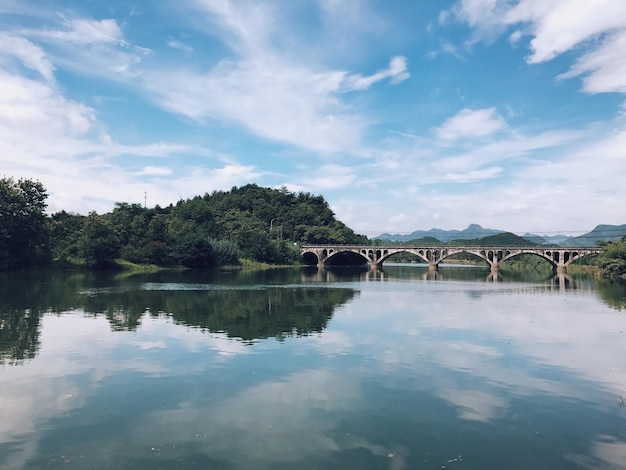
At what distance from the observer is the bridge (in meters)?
100

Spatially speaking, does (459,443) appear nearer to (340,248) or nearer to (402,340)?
(402,340)

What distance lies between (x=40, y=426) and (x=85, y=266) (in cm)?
6745

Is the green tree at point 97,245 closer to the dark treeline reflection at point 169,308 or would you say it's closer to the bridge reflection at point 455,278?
the dark treeline reflection at point 169,308

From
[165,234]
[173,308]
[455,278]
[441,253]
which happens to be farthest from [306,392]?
[441,253]

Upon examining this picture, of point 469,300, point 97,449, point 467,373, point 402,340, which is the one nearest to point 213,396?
point 97,449

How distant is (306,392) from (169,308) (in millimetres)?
19391

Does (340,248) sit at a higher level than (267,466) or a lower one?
higher

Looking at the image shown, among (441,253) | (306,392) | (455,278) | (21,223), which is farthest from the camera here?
(441,253)

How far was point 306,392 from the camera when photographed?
1361 centimetres

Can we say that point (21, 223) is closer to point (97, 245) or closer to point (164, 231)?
point (97, 245)

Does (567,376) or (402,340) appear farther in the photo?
(402,340)

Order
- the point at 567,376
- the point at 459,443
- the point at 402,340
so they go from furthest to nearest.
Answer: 1. the point at 402,340
2. the point at 567,376
3. the point at 459,443

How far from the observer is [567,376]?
16.0 m

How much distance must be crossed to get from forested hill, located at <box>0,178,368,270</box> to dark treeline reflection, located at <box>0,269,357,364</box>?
18268 millimetres
